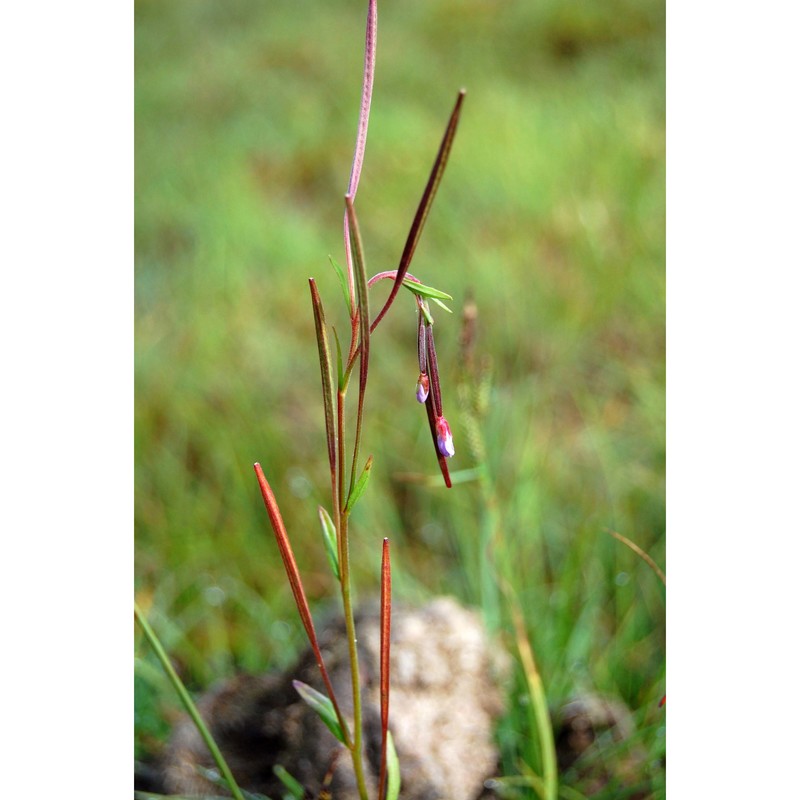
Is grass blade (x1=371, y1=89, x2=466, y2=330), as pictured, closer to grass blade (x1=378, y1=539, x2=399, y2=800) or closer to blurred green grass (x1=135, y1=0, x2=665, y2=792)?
grass blade (x1=378, y1=539, x2=399, y2=800)

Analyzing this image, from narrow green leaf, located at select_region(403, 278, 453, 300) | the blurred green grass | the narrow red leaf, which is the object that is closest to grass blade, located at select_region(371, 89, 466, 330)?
narrow green leaf, located at select_region(403, 278, 453, 300)

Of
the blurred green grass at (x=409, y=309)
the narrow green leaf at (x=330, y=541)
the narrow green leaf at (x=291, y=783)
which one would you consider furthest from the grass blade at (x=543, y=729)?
the narrow green leaf at (x=330, y=541)

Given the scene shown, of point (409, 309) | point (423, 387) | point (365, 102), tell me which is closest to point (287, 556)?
point (423, 387)
